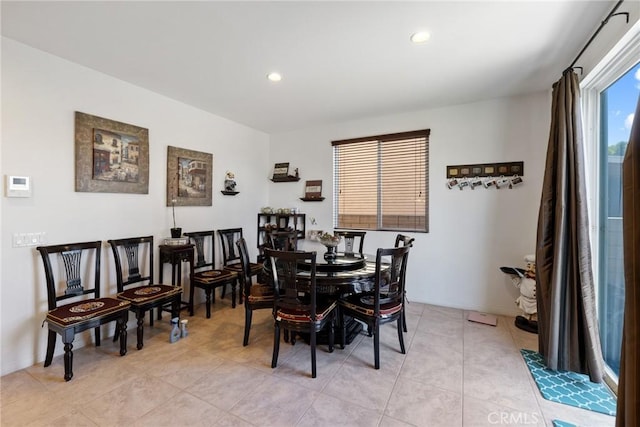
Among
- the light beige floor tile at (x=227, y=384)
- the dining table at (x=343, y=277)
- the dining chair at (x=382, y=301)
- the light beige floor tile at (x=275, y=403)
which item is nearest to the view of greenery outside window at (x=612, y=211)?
the dining chair at (x=382, y=301)

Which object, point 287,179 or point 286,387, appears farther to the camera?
point 287,179

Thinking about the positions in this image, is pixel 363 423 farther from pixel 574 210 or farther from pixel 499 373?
pixel 574 210

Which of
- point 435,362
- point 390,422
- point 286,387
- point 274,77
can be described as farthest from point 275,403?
point 274,77

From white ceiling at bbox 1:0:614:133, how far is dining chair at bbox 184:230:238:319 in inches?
74.7

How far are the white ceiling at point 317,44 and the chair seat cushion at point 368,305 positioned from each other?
2250mm

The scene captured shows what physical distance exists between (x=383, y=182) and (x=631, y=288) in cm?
331

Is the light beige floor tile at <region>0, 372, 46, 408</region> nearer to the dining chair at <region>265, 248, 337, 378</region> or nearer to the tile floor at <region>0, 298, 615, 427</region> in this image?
the tile floor at <region>0, 298, 615, 427</region>

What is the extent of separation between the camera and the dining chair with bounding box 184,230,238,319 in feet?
11.1

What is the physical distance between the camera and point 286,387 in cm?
210

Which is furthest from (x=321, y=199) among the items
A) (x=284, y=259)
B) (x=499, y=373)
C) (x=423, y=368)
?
(x=499, y=373)

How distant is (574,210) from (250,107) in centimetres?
372

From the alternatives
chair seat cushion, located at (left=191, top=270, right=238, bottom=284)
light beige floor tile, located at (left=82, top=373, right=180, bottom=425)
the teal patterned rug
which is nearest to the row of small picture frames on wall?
the teal patterned rug

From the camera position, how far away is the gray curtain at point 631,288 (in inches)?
38.4

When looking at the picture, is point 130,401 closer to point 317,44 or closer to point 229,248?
point 229,248
